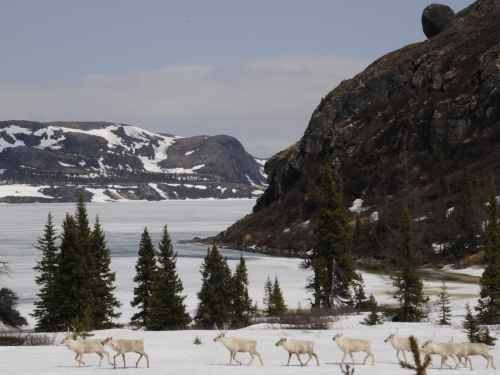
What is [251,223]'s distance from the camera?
428ft

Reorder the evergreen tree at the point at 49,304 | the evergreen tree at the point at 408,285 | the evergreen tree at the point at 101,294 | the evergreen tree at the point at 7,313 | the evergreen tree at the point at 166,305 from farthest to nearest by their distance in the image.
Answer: the evergreen tree at the point at 101,294
the evergreen tree at the point at 49,304
the evergreen tree at the point at 166,305
the evergreen tree at the point at 7,313
the evergreen tree at the point at 408,285

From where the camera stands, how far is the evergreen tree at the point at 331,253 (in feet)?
150

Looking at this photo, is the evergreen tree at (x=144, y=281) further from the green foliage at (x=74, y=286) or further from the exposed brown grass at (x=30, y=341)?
the exposed brown grass at (x=30, y=341)

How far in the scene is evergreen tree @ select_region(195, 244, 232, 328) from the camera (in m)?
42.3

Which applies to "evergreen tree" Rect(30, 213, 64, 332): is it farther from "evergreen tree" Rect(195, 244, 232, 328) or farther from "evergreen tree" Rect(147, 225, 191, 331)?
"evergreen tree" Rect(195, 244, 232, 328)

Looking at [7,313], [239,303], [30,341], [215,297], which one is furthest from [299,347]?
[7,313]

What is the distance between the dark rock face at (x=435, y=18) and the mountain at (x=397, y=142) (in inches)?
202

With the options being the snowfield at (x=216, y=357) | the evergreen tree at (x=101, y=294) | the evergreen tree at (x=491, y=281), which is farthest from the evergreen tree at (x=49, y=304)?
the evergreen tree at (x=491, y=281)

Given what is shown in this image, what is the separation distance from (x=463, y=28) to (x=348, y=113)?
121 ft

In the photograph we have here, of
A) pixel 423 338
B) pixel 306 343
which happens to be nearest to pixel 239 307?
pixel 423 338

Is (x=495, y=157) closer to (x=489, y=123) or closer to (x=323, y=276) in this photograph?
(x=489, y=123)

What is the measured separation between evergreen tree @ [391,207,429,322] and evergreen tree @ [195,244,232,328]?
1268 centimetres

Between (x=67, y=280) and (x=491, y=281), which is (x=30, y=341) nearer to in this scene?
(x=67, y=280)

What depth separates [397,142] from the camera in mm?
123688
